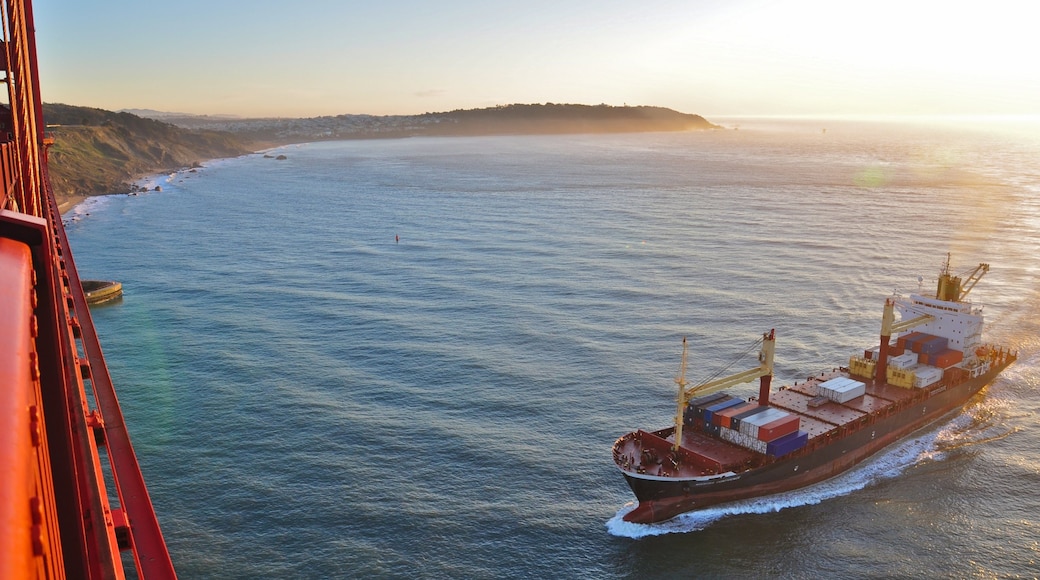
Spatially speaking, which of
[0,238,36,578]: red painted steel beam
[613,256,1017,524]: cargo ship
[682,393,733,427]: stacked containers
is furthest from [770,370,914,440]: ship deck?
[0,238,36,578]: red painted steel beam

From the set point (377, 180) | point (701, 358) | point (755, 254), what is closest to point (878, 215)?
point (755, 254)

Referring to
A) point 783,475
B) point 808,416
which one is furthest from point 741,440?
point 808,416

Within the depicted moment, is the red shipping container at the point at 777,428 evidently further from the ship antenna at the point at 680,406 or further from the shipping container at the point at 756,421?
the ship antenna at the point at 680,406

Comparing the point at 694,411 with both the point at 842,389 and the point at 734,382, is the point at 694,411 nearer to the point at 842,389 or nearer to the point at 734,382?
the point at 734,382

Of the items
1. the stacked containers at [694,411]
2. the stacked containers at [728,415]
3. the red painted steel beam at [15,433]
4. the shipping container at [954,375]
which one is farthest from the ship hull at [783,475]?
the red painted steel beam at [15,433]

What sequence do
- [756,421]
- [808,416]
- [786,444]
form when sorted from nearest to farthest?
[786,444], [756,421], [808,416]

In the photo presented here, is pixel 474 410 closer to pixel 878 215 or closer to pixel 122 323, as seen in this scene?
pixel 122 323

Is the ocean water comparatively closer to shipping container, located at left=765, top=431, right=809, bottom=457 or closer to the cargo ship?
the cargo ship
